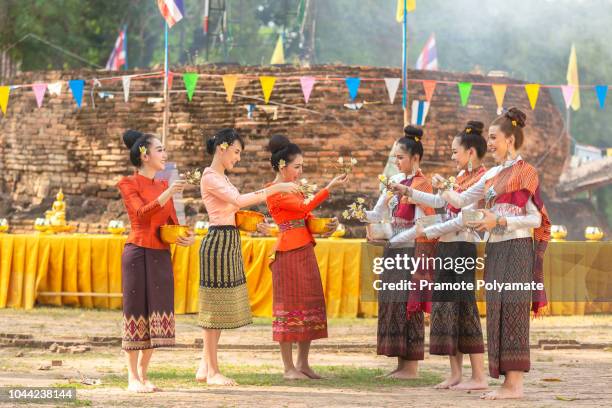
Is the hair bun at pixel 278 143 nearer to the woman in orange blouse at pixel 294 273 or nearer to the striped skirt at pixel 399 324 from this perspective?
the woman in orange blouse at pixel 294 273

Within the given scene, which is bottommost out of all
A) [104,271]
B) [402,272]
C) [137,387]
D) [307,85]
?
[137,387]

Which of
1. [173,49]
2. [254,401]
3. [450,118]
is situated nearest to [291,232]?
[254,401]

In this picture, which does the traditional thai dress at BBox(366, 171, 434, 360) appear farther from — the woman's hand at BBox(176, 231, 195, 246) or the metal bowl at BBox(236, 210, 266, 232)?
the woman's hand at BBox(176, 231, 195, 246)

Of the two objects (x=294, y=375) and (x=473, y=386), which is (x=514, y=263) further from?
(x=294, y=375)

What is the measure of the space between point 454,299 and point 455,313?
3.4 inches

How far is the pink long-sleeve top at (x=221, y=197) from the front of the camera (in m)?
6.79

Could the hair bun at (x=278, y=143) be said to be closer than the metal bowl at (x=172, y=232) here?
No

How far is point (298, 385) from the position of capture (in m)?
6.89

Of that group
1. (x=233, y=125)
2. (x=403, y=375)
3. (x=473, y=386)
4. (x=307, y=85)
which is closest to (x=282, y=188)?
(x=403, y=375)

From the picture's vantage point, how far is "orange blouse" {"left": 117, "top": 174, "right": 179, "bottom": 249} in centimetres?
654

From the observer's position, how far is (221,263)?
6891mm

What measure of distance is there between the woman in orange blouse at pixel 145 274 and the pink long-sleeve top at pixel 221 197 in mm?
328

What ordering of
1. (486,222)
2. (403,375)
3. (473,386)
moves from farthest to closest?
(403,375), (473,386), (486,222)

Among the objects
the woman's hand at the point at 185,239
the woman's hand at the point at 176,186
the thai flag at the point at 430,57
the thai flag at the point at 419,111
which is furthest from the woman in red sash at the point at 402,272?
the thai flag at the point at 430,57
